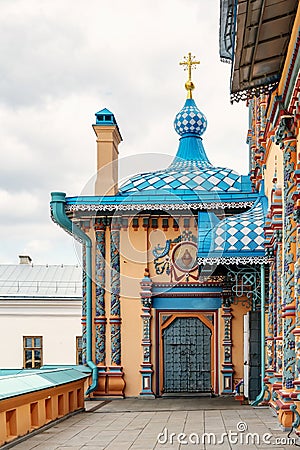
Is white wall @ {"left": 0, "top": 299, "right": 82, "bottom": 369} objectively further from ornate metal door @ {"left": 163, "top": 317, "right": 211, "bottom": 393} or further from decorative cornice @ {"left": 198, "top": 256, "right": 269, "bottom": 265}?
decorative cornice @ {"left": 198, "top": 256, "right": 269, "bottom": 265}

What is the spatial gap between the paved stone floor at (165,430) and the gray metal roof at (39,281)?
14.9 m

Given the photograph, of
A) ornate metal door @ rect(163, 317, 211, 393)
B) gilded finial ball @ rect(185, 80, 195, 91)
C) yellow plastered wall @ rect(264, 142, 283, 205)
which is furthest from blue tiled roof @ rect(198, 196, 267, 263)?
gilded finial ball @ rect(185, 80, 195, 91)

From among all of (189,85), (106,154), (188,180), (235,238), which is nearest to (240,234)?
(235,238)

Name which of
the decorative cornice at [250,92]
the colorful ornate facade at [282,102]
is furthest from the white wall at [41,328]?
the decorative cornice at [250,92]

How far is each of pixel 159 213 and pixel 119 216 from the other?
0.74 meters

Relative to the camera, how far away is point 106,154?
50.0ft

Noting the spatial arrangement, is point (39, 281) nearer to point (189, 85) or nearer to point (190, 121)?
point (190, 121)

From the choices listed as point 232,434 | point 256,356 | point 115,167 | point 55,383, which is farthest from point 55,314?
point 232,434

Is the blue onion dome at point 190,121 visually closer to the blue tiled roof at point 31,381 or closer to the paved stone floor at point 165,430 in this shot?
the paved stone floor at point 165,430

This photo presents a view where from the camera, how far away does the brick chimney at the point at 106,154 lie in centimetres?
1498

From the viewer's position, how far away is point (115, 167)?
1540 centimetres

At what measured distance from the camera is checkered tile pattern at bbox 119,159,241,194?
593 inches

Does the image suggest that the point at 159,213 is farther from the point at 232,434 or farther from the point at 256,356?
the point at 232,434

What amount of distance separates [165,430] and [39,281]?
64.7 ft
